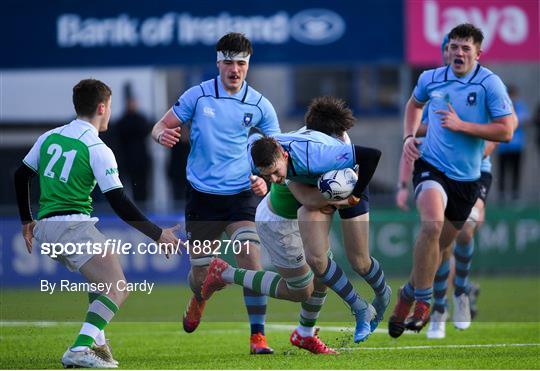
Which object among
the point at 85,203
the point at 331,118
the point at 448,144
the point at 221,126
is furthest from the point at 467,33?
the point at 85,203

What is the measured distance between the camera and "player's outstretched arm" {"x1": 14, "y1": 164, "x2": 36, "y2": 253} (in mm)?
9062

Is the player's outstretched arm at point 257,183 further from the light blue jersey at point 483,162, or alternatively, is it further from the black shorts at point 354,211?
the light blue jersey at point 483,162

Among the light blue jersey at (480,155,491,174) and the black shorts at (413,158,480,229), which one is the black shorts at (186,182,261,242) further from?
the light blue jersey at (480,155,491,174)

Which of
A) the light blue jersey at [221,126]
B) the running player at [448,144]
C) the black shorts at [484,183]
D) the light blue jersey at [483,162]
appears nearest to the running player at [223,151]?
the light blue jersey at [221,126]

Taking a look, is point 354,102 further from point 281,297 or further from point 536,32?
point 281,297

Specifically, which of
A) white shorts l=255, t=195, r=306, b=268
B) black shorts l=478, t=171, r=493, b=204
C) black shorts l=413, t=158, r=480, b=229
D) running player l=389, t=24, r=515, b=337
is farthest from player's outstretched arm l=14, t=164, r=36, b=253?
black shorts l=478, t=171, r=493, b=204

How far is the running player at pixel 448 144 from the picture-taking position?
10.2 metres

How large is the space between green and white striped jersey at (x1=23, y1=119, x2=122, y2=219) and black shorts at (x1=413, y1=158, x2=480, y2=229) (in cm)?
300

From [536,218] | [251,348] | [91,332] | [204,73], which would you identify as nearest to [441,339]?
[251,348]

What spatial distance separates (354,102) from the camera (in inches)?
933

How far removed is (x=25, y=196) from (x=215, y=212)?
165 cm

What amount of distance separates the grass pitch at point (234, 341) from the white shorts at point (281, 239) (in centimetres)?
50

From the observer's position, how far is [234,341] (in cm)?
1105

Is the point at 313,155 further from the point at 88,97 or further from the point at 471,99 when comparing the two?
the point at 471,99
